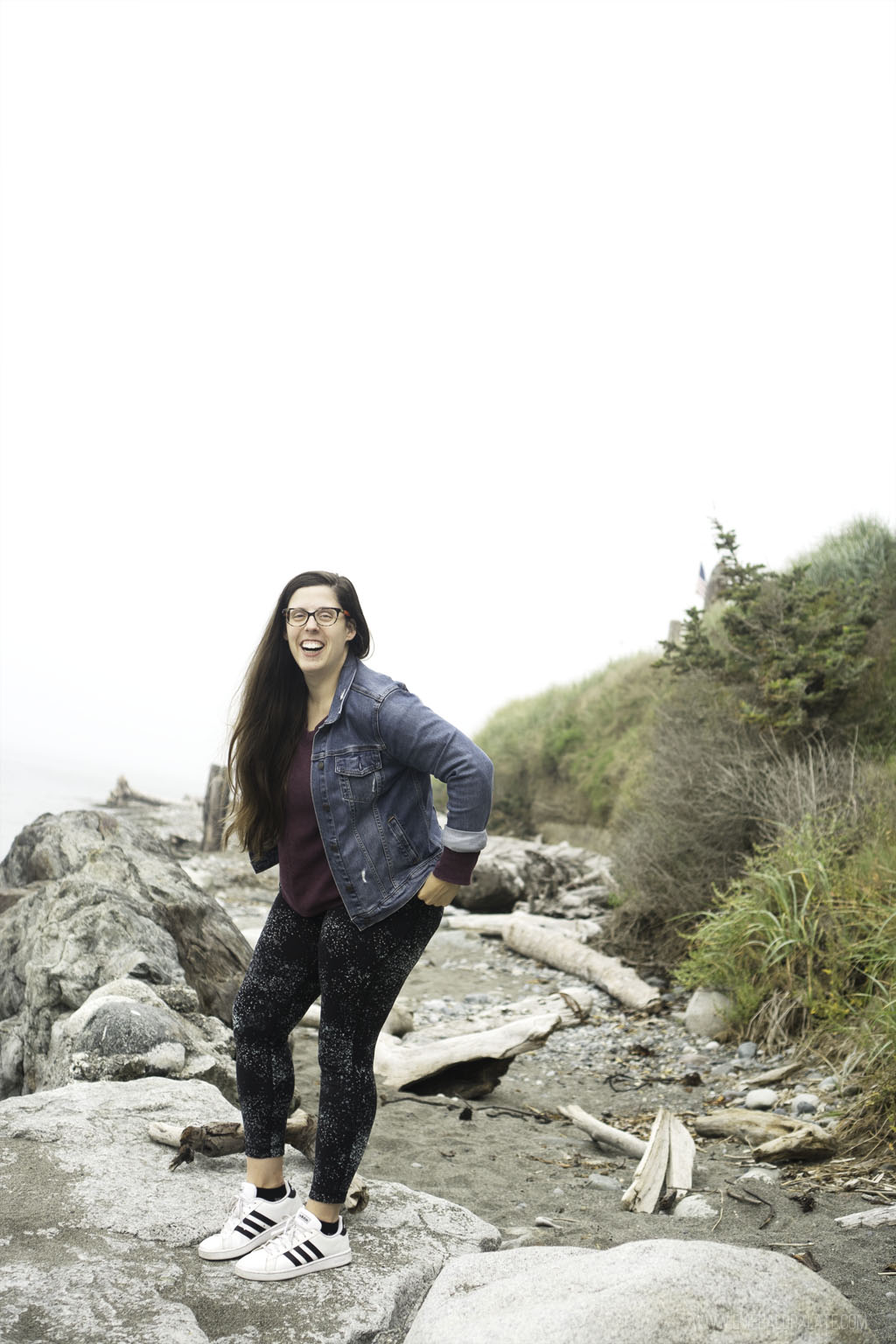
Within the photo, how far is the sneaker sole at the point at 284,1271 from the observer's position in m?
2.90

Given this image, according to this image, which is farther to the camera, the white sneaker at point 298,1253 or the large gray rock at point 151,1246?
the white sneaker at point 298,1253

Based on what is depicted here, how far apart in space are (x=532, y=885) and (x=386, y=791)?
10595mm

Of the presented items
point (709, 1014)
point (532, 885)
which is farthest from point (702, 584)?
point (709, 1014)

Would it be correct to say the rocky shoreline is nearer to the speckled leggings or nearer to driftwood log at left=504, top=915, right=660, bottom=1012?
driftwood log at left=504, top=915, right=660, bottom=1012

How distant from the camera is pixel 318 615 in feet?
10.2

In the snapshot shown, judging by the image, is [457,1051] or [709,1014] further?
[709,1014]

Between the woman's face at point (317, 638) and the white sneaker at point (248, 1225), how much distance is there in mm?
1661

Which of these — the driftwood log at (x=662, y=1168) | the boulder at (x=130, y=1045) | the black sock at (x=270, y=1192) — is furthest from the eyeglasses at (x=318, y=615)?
the driftwood log at (x=662, y=1168)

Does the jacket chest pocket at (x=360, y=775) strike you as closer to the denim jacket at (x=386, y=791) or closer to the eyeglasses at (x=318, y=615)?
the denim jacket at (x=386, y=791)

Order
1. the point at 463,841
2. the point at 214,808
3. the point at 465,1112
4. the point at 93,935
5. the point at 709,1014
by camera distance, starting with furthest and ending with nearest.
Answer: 1. the point at 214,808
2. the point at 709,1014
3. the point at 93,935
4. the point at 465,1112
5. the point at 463,841

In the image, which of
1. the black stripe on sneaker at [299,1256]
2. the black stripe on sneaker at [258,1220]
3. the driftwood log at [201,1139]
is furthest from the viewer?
the driftwood log at [201,1139]

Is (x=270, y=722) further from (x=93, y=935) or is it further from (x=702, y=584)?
(x=702, y=584)

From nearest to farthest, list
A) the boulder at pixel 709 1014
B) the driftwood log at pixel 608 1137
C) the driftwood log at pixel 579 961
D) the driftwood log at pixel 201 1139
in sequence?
the driftwood log at pixel 201 1139 < the driftwood log at pixel 608 1137 < the boulder at pixel 709 1014 < the driftwood log at pixel 579 961

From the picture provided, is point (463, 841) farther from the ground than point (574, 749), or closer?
farther from the ground
